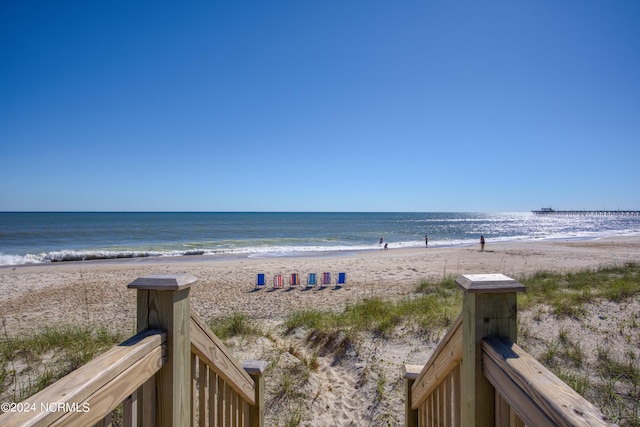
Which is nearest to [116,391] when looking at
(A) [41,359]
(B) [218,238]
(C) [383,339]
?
(A) [41,359]

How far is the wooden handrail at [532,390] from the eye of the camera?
89 centimetres

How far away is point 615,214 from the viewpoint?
11731 cm

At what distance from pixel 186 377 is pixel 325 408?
298 cm

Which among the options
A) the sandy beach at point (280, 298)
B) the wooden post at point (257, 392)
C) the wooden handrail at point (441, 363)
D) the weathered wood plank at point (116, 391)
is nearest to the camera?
the weathered wood plank at point (116, 391)

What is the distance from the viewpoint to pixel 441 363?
1.95m

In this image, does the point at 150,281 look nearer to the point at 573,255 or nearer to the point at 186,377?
the point at 186,377

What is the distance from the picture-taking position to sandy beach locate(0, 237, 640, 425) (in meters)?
4.18

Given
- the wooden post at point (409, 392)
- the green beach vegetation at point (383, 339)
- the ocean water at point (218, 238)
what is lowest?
the ocean water at point (218, 238)

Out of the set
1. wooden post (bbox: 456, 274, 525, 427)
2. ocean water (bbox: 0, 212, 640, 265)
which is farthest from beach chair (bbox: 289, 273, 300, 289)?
ocean water (bbox: 0, 212, 640, 265)

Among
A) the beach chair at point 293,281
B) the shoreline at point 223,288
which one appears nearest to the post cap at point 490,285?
the shoreline at point 223,288

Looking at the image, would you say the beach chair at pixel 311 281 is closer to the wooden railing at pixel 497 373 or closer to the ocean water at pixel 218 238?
the wooden railing at pixel 497 373

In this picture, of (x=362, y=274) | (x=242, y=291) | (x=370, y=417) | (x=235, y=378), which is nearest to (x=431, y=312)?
(x=370, y=417)

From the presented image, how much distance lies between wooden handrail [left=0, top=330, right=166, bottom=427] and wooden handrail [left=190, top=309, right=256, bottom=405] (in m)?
0.27

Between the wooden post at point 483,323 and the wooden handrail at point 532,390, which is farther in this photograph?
the wooden post at point 483,323
